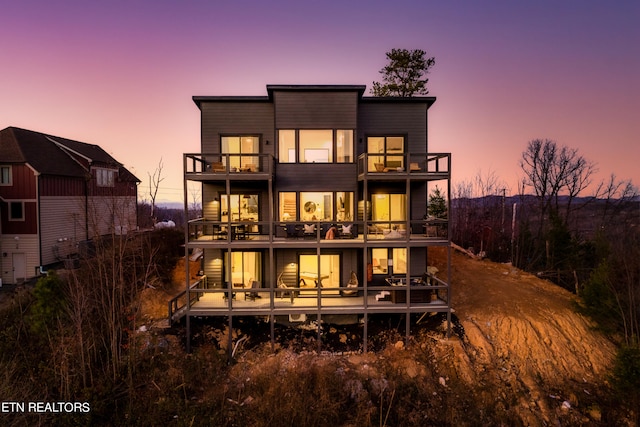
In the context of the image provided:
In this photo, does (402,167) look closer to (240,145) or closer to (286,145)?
(286,145)

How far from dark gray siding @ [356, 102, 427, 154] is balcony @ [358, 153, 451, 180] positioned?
0.96 metres

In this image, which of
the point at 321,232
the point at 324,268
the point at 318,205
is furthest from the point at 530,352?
the point at 318,205

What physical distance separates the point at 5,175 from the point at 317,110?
23.4m

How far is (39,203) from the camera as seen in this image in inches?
851

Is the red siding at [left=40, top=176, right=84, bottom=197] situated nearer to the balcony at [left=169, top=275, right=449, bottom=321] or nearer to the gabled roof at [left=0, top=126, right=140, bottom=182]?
the gabled roof at [left=0, top=126, right=140, bottom=182]

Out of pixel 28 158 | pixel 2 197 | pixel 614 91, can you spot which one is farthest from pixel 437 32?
pixel 2 197

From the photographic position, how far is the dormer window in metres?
28.1

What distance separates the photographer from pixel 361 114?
627 inches

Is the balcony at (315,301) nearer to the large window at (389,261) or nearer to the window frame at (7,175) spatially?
the large window at (389,261)

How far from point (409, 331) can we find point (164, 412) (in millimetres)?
9845

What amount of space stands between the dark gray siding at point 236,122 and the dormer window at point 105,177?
1904 cm

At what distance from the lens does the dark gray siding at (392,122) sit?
15.9 meters

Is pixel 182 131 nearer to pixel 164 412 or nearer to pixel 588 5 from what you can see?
pixel 164 412

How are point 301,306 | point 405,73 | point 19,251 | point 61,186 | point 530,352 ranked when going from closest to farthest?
1. point 530,352
2. point 301,306
3. point 19,251
4. point 61,186
5. point 405,73
